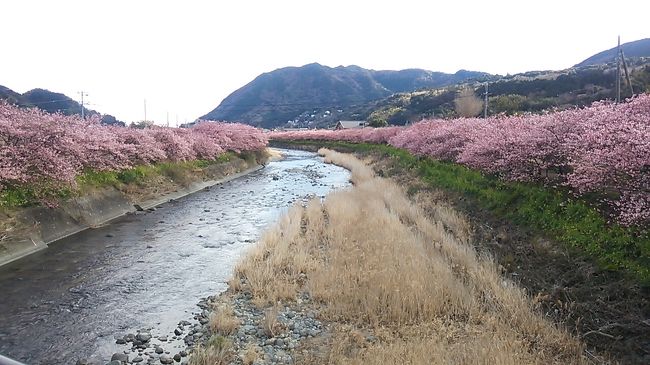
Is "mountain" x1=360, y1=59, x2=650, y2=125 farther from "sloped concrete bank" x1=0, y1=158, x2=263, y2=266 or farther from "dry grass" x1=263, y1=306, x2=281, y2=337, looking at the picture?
"dry grass" x1=263, y1=306, x2=281, y2=337

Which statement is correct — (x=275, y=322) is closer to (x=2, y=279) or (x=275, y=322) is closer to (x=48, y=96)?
(x=2, y=279)

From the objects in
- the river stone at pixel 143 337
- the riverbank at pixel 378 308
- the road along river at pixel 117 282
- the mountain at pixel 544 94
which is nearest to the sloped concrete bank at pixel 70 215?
the road along river at pixel 117 282

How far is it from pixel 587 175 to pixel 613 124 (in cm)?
146

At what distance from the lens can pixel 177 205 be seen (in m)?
24.2

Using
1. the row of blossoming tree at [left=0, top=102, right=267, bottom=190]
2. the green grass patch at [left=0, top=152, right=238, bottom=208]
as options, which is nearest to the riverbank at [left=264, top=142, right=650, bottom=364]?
the green grass patch at [left=0, top=152, right=238, bottom=208]

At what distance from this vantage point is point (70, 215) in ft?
56.4

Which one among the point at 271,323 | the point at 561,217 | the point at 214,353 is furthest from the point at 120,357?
the point at 561,217

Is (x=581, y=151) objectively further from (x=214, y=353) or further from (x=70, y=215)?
(x=70, y=215)

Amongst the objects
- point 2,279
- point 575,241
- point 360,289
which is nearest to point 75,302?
point 2,279

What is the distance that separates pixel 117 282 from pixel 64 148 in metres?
9.20

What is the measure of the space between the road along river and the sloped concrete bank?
0.44 m

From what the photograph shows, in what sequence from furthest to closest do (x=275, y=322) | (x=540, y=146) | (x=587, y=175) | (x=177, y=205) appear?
(x=177, y=205), (x=540, y=146), (x=587, y=175), (x=275, y=322)

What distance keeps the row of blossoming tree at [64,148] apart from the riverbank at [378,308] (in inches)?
349

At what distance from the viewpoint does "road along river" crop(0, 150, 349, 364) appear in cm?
824
